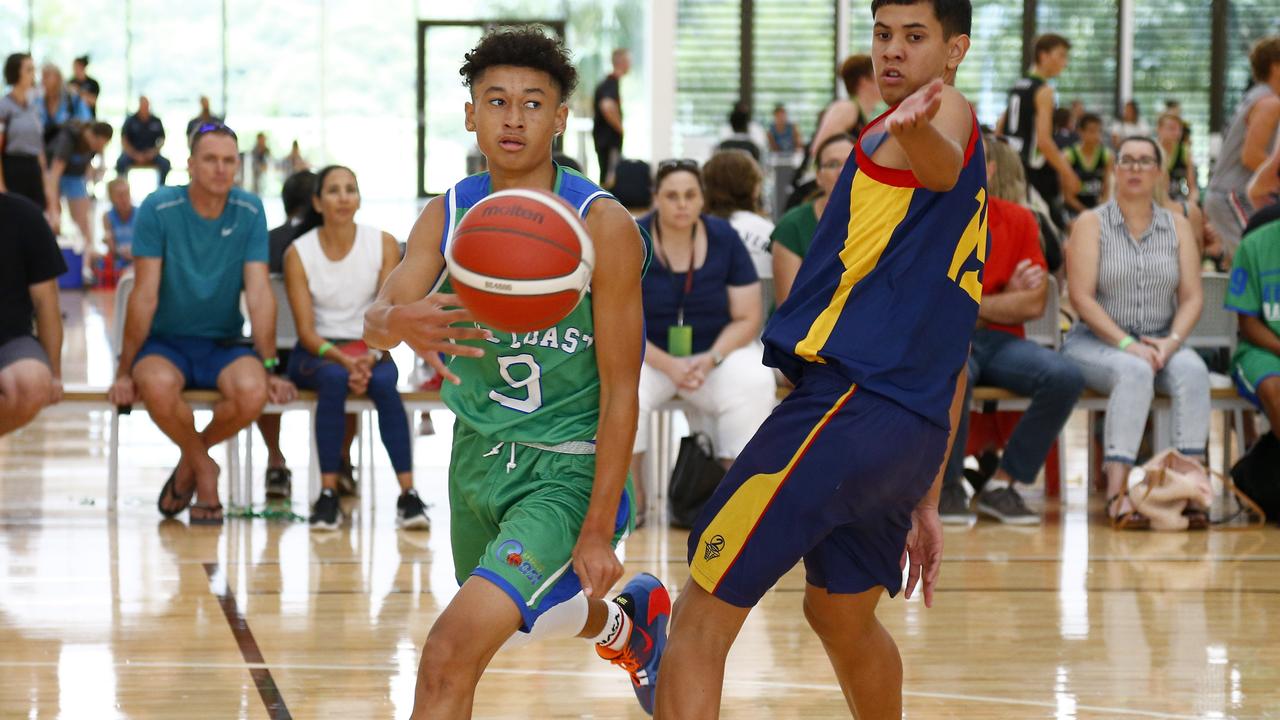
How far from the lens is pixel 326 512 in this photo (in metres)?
5.91

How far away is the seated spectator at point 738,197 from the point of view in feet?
22.2

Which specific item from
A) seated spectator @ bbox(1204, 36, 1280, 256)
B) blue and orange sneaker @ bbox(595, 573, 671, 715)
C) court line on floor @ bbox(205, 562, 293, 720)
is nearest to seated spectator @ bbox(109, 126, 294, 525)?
court line on floor @ bbox(205, 562, 293, 720)

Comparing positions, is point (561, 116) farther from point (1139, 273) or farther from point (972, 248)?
point (1139, 273)

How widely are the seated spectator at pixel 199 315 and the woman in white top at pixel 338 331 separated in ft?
0.45

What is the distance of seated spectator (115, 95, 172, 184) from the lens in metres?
18.0

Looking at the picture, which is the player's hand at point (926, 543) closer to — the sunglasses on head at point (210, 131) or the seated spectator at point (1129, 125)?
the sunglasses on head at point (210, 131)

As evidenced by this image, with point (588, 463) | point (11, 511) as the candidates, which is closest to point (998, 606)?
point (588, 463)

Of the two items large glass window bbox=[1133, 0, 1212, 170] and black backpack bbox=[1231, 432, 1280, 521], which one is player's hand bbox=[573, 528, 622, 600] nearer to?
black backpack bbox=[1231, 432, 1280, 521]

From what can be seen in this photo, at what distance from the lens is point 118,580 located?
16.4 feet

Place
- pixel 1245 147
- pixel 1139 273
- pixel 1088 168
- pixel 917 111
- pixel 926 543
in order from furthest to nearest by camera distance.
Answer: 1. pixel 1088 168
2. pixel 1245 147
3. pixel 1139 273
4. pixel 926 543
5. pixel 917 111

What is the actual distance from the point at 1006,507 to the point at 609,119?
26.9 feet

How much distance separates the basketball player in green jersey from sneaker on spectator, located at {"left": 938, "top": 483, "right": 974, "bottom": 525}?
11.1 ft

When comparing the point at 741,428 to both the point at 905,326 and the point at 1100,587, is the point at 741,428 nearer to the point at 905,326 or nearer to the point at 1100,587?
the point at 1100,587

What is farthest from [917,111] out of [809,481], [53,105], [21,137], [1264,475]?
[53,105]
